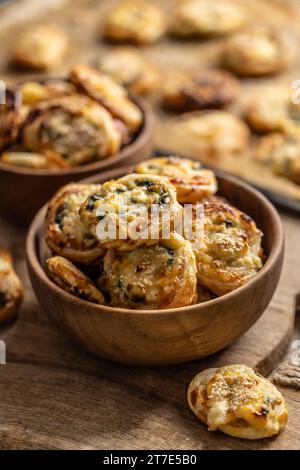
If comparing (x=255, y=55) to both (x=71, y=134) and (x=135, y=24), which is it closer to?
(x=135, y=24)

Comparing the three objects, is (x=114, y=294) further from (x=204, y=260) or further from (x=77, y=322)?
(x=204, y=260)

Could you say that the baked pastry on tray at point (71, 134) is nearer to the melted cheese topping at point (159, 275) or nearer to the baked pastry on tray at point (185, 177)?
the baked pastry on tray at point (185, 177)

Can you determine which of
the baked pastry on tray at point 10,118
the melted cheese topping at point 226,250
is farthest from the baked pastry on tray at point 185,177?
the baked pastry on tray at point 10,118

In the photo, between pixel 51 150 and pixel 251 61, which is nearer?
pixel 51 150

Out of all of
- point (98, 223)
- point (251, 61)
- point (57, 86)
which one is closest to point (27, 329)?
point (98, 223)

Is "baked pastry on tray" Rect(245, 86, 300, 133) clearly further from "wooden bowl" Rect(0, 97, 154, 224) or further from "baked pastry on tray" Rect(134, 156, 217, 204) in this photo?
"baked pastry on tray" Rect(134, 156, 217, 204)

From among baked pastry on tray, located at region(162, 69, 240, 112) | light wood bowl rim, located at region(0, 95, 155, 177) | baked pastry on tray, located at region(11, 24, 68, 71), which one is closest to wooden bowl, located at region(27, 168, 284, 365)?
light wood bowl rim, located at region(0, 95, 155, 177)
